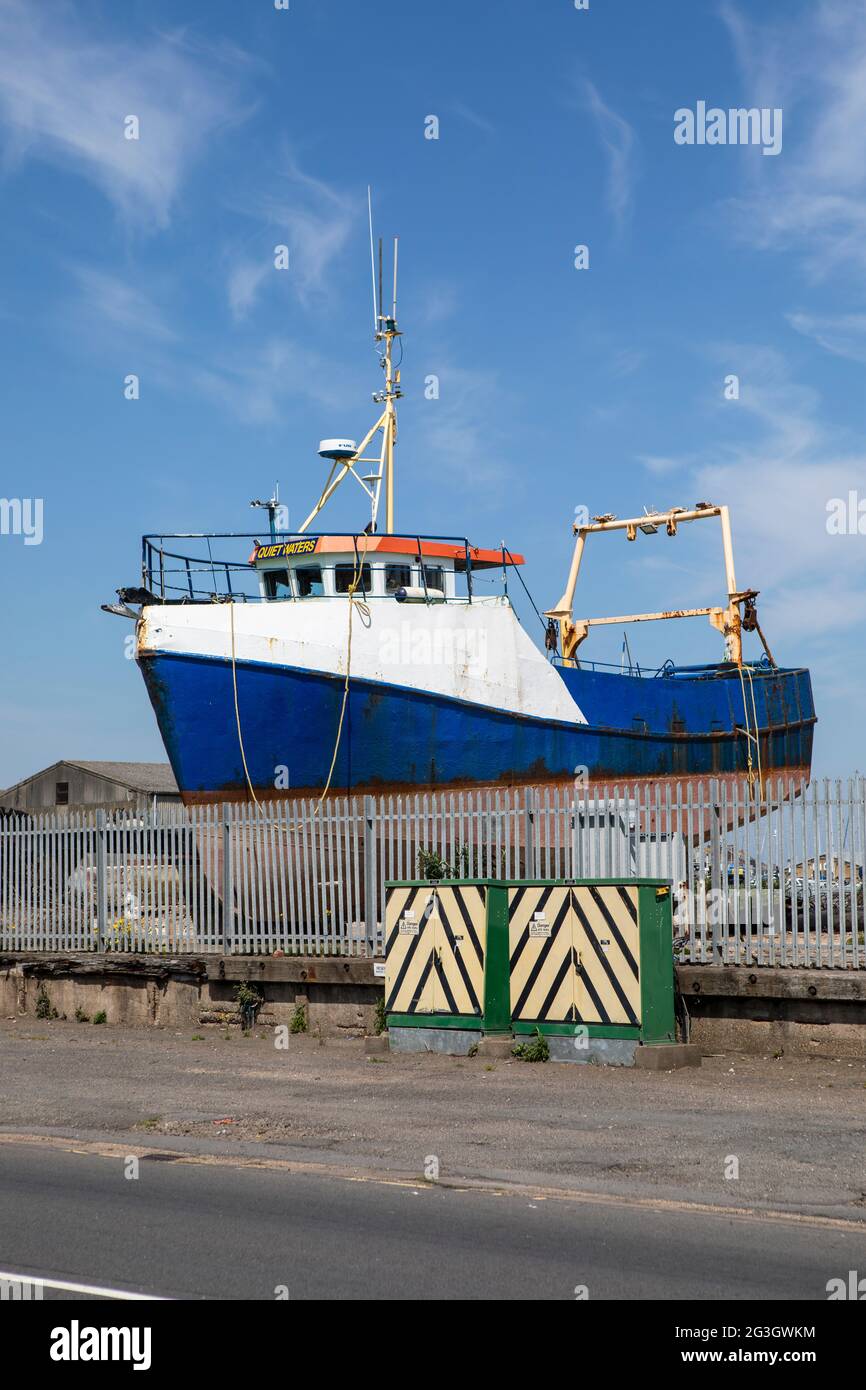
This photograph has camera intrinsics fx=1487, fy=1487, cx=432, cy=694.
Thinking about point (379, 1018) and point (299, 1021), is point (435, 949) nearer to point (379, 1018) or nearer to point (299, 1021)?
point (379, 1018)

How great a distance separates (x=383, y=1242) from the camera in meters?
7.05

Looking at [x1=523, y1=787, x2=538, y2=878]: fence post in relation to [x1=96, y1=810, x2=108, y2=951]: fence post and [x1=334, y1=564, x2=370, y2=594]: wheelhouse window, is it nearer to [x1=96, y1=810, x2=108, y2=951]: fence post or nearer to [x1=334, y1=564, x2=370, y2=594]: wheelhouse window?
[x1=96, y1=810, x2=108, y2=951]: fence post

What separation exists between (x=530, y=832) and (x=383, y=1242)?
27.8 ft

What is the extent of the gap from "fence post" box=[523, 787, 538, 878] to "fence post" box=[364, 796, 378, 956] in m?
1.85

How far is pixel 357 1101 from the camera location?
1202 cm

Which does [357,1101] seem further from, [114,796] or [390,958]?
[114,796]

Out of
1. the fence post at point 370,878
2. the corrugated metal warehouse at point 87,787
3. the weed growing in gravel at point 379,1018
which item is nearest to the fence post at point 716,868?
the weed growing in gravel at point 379,1018

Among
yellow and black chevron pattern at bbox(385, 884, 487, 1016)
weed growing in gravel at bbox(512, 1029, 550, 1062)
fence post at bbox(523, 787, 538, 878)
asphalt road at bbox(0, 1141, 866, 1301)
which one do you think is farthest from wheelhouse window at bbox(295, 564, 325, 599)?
asphalt road at bbox(0, 1141, 866, 1301)

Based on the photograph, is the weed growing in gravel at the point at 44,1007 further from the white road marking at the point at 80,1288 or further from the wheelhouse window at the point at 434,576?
the white road marking at the point at 80,1288

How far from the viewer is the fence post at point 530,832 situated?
15.2 metres

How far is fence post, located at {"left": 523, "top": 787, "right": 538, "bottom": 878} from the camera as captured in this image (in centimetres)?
1521

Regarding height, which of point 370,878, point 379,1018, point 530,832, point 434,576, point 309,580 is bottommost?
point 379,1018

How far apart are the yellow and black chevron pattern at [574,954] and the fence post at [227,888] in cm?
459

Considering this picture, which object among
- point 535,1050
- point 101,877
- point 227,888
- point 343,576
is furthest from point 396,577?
point 535,1050
